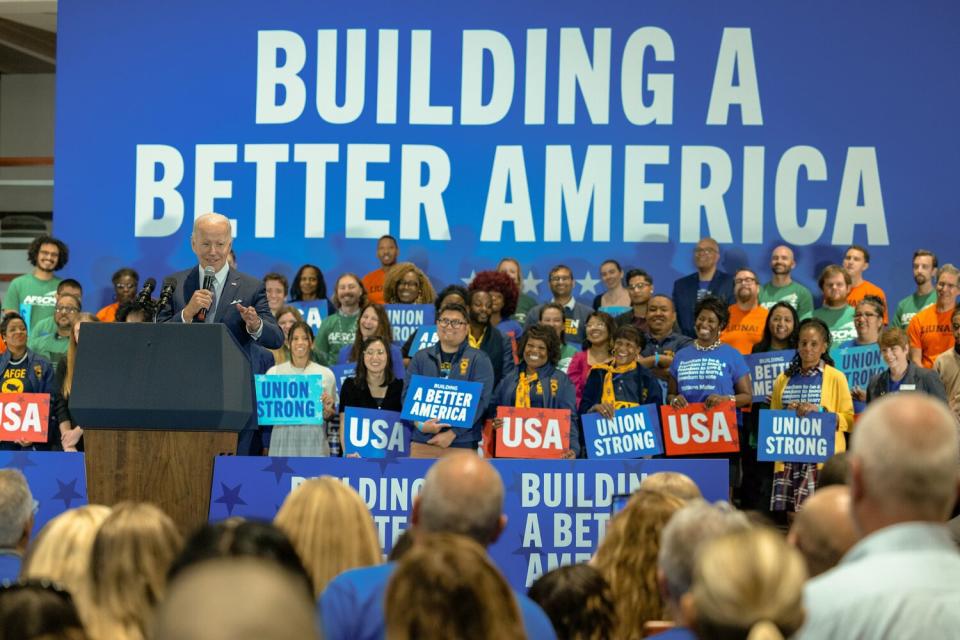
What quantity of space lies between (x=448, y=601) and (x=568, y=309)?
9057 mm

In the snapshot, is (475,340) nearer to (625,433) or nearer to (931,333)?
(625,433)

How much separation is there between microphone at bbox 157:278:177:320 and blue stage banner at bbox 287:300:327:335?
5.36 meters

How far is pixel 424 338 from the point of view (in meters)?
9.68

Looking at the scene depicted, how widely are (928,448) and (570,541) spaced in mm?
4161

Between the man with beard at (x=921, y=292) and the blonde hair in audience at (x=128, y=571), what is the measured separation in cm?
894

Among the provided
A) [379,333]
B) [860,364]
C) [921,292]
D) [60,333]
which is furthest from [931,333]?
[60,333]

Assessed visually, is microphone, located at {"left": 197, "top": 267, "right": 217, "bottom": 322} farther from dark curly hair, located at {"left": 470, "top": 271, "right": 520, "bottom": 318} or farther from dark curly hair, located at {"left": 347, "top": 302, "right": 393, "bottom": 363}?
dark curly hair, located at {"left": 470, "top": 271, "right": 520, "bottom": 318}

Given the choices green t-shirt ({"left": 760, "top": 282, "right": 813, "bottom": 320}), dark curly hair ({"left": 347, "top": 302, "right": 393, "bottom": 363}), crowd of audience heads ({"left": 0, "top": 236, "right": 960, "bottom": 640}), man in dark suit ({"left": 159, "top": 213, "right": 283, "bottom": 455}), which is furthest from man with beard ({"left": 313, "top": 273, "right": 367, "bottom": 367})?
crowd of audience heads ({"left": 0, "top": 236, "right": 960, "bottom": 640})

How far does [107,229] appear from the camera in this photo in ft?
44.3

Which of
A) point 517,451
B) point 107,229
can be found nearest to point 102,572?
point 517,451

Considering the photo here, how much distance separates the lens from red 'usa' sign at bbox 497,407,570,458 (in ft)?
25.7

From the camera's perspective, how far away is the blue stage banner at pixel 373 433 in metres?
8.22

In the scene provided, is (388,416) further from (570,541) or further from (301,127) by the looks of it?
(301,127)

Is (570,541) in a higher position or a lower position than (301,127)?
lower
